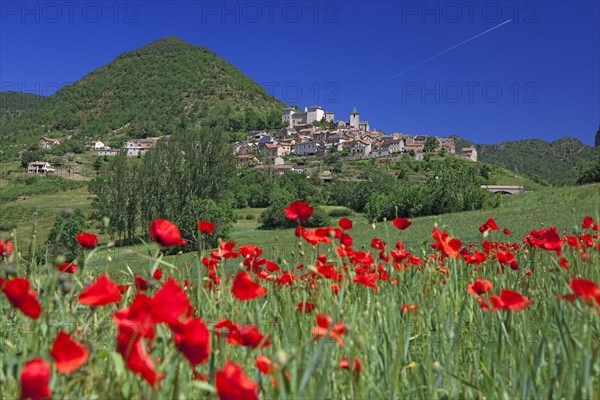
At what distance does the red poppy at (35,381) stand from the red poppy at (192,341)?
0.19 metres

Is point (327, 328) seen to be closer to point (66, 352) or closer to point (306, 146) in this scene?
point (66, 352)

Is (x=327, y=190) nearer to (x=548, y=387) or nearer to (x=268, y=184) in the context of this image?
(x=268, y=184)

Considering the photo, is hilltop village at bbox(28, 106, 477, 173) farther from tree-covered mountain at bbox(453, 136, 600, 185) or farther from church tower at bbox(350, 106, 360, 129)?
tree-covered mountain at bbox(453, 136, 600, 185)

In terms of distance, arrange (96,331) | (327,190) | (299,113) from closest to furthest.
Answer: (96,331) < (327,190) < (299,113)

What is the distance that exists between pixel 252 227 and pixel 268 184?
22.3 metres

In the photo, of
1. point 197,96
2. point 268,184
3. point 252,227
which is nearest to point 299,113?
point 197,96

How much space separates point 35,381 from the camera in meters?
0.69

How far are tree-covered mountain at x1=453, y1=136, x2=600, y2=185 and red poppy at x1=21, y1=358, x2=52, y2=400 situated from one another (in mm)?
154671

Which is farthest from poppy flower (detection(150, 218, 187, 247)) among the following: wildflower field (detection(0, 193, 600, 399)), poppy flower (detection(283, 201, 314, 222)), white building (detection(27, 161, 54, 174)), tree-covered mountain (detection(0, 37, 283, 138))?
tree-covered mountain (detection(0, 37, 283, 138))

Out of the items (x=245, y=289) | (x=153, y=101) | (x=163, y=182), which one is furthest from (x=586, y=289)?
(x=153, y=101)

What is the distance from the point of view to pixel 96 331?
1.54 m

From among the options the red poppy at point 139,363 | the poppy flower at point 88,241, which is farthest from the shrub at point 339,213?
the red poppy at point 139,363

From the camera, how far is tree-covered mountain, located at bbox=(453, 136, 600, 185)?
495 feet

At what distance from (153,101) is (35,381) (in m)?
167
